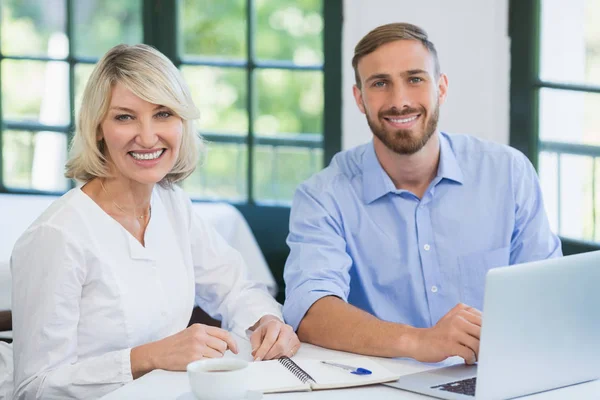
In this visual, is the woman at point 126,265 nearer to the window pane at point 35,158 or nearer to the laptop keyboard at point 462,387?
the laptop keyboard at point 462,387

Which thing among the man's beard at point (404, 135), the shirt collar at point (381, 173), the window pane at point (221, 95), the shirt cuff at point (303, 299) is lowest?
the shirt cuff at point (303, 299)

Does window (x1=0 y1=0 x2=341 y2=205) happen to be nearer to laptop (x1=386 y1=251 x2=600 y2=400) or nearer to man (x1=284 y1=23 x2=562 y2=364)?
man (x1=284 y1=23 x2=562 y2=364)

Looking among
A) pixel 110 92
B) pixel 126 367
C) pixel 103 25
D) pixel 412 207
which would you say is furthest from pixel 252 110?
pixel 126 367

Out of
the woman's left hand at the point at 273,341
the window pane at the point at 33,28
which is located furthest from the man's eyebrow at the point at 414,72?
the window pane at the point at 33,28

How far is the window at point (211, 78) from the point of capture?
3863mm

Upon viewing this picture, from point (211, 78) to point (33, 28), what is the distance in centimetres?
80

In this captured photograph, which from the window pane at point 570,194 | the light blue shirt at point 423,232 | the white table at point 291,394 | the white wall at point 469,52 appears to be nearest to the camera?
the white table at point 291,394

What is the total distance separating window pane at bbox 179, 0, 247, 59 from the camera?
12.8 ft

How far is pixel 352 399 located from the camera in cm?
162

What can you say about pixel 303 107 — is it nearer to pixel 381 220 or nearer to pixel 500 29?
pixel 500 29

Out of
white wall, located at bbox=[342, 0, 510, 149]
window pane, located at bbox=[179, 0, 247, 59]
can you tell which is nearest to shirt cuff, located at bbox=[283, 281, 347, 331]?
white wall, located at bbox=[342, 0, 510, 149]

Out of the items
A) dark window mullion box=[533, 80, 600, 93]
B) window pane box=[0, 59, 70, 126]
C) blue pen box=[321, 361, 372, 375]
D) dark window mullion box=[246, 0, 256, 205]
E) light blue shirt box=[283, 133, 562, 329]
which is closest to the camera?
blue pen box=[321, 361, 372, 375]

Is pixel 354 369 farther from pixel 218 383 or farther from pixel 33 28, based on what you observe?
pixel 33 28

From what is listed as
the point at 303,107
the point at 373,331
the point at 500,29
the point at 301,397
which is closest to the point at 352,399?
the point at 301,397
